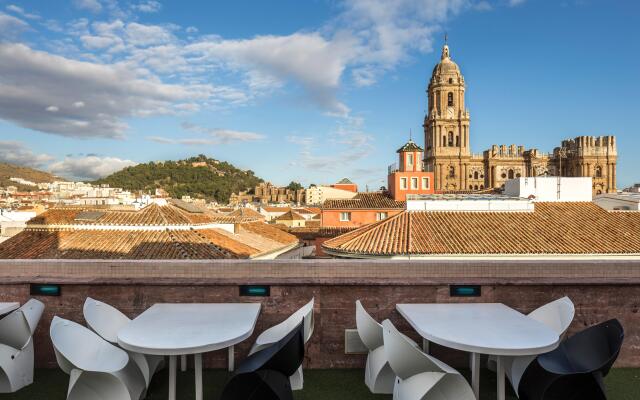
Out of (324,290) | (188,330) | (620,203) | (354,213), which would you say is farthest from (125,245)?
(620,203)

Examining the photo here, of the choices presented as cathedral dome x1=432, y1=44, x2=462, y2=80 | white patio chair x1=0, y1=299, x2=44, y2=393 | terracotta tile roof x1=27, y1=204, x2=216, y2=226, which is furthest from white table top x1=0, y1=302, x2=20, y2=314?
cathedral dome x1=432, y1=44, x2=462, y2=80

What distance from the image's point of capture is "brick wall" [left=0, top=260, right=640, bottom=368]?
14.2ft

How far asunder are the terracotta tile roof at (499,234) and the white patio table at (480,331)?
30.6 feet

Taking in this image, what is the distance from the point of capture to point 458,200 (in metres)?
17.6

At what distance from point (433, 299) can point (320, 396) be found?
142 centimetres

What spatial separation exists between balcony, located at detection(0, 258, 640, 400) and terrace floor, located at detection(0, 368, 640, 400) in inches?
3.0

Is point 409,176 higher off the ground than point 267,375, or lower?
higher

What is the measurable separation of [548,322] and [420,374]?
159 centimetres

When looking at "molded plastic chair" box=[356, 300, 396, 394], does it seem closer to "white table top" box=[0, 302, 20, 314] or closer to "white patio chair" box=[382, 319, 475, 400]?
"white patio chair" box=[382, 319, 475, 400]

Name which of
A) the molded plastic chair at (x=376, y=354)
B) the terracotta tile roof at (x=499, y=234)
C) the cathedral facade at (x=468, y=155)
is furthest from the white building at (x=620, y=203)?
→ the cathedral facade at (x=468, y=155)

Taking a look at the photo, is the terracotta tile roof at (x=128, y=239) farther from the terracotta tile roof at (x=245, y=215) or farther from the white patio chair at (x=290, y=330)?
the terracotta tile roof at (x=245, y=215)

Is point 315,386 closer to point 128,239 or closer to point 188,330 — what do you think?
point 188,330

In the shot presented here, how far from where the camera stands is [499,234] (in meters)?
14.8

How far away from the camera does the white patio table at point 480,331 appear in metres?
2.89
